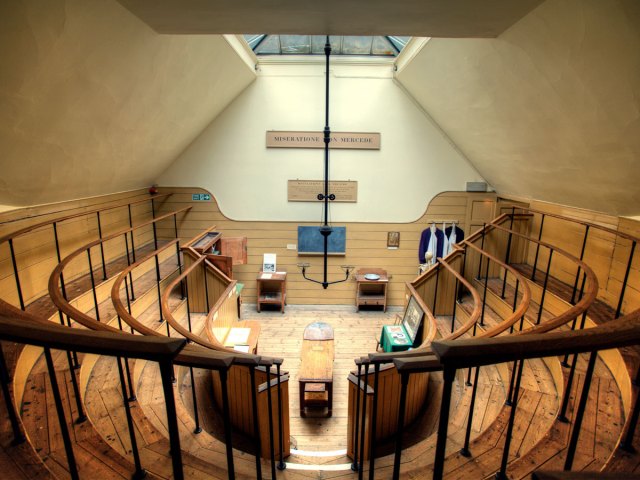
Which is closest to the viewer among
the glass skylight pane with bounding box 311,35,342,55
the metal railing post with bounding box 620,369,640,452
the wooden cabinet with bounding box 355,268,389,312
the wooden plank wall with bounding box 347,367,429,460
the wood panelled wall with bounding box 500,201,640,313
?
the metal railing post with bounding box 620,369,640,452

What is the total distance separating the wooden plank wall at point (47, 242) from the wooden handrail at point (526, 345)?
161 inches

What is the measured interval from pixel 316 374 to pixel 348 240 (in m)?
3.13

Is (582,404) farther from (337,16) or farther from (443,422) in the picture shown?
(337,16)

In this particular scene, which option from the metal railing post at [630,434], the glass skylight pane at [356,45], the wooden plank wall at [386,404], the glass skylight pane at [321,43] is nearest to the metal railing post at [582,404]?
the metal railing post at [630,434]

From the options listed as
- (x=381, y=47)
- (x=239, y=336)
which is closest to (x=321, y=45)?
(x=381, y=47)

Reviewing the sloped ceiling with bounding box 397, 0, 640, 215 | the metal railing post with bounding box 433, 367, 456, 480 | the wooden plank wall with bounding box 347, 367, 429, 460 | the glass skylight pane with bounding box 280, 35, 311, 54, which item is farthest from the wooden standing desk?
the glass skylight pane with bounding box 280, 35, 311, 54

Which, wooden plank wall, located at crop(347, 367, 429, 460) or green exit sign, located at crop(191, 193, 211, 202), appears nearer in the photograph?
wooden plank wall, located at crop(347, 367, 429, 460)

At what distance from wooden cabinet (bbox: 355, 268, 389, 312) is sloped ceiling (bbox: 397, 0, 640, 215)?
8.69 ft

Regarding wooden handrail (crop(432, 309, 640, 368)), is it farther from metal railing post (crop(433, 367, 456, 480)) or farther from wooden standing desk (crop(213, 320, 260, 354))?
wooden standing desk (crop(213, 320, 260, 354))

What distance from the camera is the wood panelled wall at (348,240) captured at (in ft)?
21.4

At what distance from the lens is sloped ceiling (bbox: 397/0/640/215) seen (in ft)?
7.66

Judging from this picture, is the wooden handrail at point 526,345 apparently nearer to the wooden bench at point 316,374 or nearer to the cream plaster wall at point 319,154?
the wooden bench at point 316,374

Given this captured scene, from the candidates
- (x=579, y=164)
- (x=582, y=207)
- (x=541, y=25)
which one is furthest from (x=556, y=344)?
(x=582, y=207)

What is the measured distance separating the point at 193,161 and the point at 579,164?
5.75 meters
